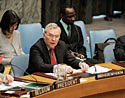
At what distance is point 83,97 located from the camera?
408cm

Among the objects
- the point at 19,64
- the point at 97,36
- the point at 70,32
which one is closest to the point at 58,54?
the point at 19,64

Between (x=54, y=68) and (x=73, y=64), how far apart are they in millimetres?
604

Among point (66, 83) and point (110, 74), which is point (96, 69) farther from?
point (66, 83)

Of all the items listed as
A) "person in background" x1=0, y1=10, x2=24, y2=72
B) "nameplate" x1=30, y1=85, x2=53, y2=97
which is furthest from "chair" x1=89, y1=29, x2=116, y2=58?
"nameplate" x1=30, y1=85, x2=53, y2=97

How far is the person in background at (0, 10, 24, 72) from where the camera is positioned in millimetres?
5340

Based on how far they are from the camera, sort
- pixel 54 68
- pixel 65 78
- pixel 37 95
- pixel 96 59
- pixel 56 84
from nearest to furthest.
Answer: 1. pixel 37 95
2. pixel 56 84
3. pixel 65 78
4. pixel 54 68
5. pixel 96 59

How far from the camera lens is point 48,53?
479 cm

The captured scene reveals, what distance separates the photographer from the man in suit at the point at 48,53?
15.1 ft

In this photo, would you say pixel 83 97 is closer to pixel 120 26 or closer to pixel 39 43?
pixel 39 43

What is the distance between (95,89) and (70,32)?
2531mm

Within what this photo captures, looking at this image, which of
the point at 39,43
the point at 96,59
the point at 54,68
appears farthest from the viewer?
the point at 96,59

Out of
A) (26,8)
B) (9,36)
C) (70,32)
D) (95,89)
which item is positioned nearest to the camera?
(95,89)

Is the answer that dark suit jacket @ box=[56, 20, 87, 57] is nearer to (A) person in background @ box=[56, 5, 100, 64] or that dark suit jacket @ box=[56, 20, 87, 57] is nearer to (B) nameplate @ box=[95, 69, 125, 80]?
(A) person in background @ box=[56, 5, 100, 64]


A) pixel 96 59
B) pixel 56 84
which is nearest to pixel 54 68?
pixel 56 84
